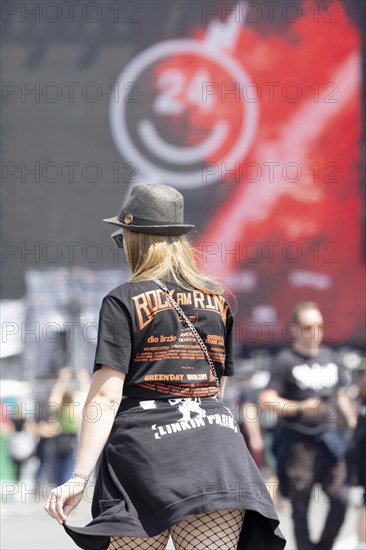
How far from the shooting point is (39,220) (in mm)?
13984

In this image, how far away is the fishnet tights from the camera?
3.28 metres

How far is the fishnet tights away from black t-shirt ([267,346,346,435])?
4018 mm

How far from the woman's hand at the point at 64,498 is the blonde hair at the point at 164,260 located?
0.62m

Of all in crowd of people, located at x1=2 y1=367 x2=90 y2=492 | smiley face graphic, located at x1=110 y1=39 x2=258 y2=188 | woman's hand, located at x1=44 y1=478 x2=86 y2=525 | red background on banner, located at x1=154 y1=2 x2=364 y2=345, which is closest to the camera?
woman's hand, located at x1=44 y1=478 x2=86 y2=525

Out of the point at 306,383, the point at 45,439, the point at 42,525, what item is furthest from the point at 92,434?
the point at 45,439

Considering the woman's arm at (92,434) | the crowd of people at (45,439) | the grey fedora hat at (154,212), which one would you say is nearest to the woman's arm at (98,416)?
the woman's arm at (92,434)

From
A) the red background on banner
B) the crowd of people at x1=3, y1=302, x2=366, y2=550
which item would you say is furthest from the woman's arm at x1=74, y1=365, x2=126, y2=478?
the red background on banner

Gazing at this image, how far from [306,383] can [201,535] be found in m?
4.18

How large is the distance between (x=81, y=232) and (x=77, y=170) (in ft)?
2.56

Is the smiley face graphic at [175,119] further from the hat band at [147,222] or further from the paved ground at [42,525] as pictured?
the hat band at [147,222]

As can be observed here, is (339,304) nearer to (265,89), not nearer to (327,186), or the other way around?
(327,186)

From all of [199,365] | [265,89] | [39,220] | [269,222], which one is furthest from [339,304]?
[199,365]

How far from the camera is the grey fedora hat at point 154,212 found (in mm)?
3469

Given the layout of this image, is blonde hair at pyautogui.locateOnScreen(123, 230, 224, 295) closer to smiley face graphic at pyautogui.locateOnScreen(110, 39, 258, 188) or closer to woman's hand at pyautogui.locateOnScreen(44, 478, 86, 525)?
woman's hand at pyautogui.locateOnScreen(44, 478, 86, 525)
